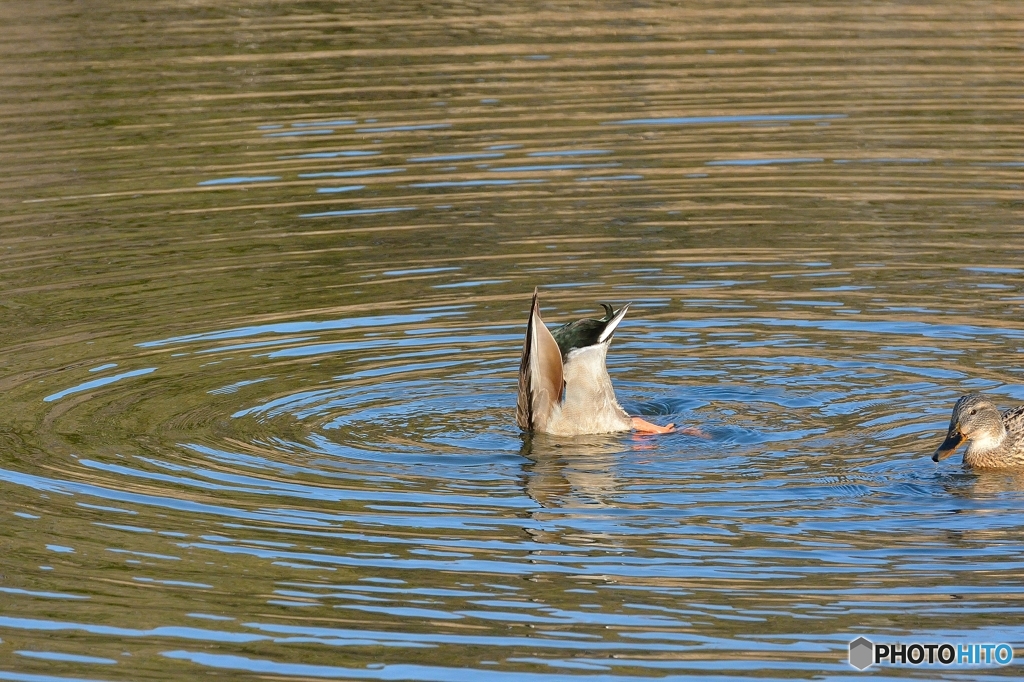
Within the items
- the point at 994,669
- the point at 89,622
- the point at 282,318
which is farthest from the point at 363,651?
the point at 282,318

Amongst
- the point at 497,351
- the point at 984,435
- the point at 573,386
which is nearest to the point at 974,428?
the point at 984,435

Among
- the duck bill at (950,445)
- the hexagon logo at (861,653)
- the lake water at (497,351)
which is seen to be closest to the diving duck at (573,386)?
the lake water at (497,351)

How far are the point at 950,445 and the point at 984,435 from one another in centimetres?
21

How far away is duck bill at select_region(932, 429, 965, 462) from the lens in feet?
28.7

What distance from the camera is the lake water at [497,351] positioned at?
7.31m

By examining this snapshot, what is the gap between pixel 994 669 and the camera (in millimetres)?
6520

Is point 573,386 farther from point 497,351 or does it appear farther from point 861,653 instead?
point 861,653

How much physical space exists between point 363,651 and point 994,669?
2.61 metres

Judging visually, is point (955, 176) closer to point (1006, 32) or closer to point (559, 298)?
point (559, 298)

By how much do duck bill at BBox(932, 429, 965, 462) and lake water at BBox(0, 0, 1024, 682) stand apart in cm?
18

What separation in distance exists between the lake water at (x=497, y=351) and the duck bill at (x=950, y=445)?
18cm

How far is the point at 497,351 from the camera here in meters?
11.6

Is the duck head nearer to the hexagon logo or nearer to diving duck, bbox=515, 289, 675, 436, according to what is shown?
diving duck, bbox=515, 289, 675, 436

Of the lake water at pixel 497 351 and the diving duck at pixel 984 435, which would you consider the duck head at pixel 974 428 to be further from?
the lake water at pixel 497 351
